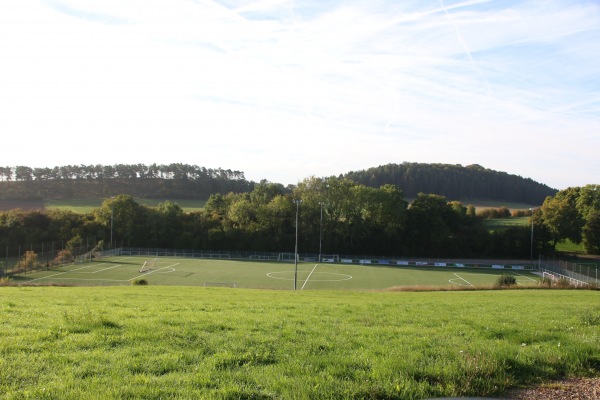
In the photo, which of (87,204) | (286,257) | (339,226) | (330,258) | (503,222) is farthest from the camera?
(87,204)

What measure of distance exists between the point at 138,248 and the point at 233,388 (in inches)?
3458

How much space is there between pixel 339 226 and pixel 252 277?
38996mm

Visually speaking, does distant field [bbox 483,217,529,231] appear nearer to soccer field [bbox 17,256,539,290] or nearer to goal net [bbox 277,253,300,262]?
soccer field [bbox 17,256,539,290]

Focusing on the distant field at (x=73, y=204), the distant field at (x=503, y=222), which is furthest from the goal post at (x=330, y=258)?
the distant field at (x=73, y=204)

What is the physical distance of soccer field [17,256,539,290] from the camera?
47969 millimetres

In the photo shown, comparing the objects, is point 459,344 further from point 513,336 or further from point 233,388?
point 233,388

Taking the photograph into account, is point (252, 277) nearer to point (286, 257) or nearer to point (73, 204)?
point (286, 257)

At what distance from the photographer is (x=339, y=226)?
301ft

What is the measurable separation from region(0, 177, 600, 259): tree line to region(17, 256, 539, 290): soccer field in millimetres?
20862

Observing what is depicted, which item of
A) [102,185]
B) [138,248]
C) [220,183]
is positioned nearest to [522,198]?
[220,183]

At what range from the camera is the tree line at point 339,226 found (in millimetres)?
87812

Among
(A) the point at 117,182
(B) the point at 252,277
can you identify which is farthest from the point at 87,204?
(B) the point at 252,277

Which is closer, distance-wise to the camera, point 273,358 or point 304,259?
point 273,358

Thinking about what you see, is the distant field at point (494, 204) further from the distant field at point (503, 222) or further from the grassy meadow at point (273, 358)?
the grassy meadow at point (273, 358)
